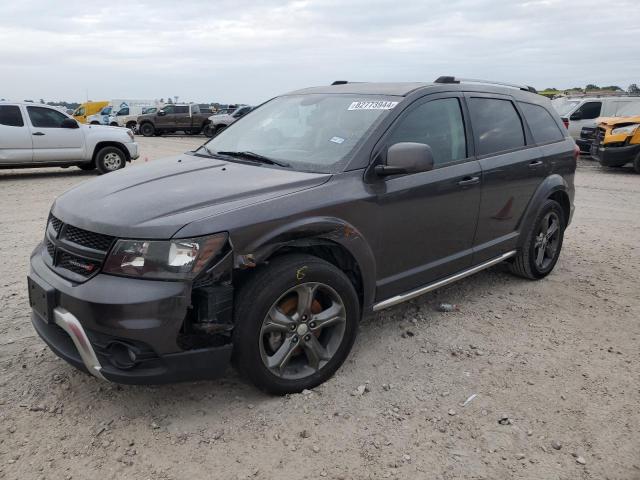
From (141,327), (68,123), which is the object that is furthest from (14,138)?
(141,327)

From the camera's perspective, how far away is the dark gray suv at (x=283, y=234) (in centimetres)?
263

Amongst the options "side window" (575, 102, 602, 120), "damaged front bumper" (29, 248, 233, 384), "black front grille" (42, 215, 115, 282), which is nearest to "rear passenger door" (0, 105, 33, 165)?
"black front grille" (42, 215, 115, 282)

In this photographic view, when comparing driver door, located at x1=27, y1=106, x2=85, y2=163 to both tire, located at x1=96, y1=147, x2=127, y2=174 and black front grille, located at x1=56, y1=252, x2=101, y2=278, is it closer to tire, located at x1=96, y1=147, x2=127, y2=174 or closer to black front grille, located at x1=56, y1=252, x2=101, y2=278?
tire, located at x1=96, y1=147, x2=127, y2=174

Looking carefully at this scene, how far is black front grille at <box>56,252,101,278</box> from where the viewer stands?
273cm

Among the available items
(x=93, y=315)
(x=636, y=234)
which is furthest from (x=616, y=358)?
(x=636, y=234)

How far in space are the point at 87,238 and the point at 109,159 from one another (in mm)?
10612

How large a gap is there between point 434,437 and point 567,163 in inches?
136

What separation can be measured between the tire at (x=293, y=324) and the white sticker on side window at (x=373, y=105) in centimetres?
120

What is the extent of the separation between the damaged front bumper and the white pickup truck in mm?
9990

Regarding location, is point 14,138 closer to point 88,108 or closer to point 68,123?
point 68,123

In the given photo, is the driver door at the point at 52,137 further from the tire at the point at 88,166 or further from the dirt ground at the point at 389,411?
the dirt ground at the point at 389,411

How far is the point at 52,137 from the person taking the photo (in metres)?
11.7

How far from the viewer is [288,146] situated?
3.70 metres

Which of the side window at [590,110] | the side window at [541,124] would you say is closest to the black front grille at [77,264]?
the side window at [541,124]
